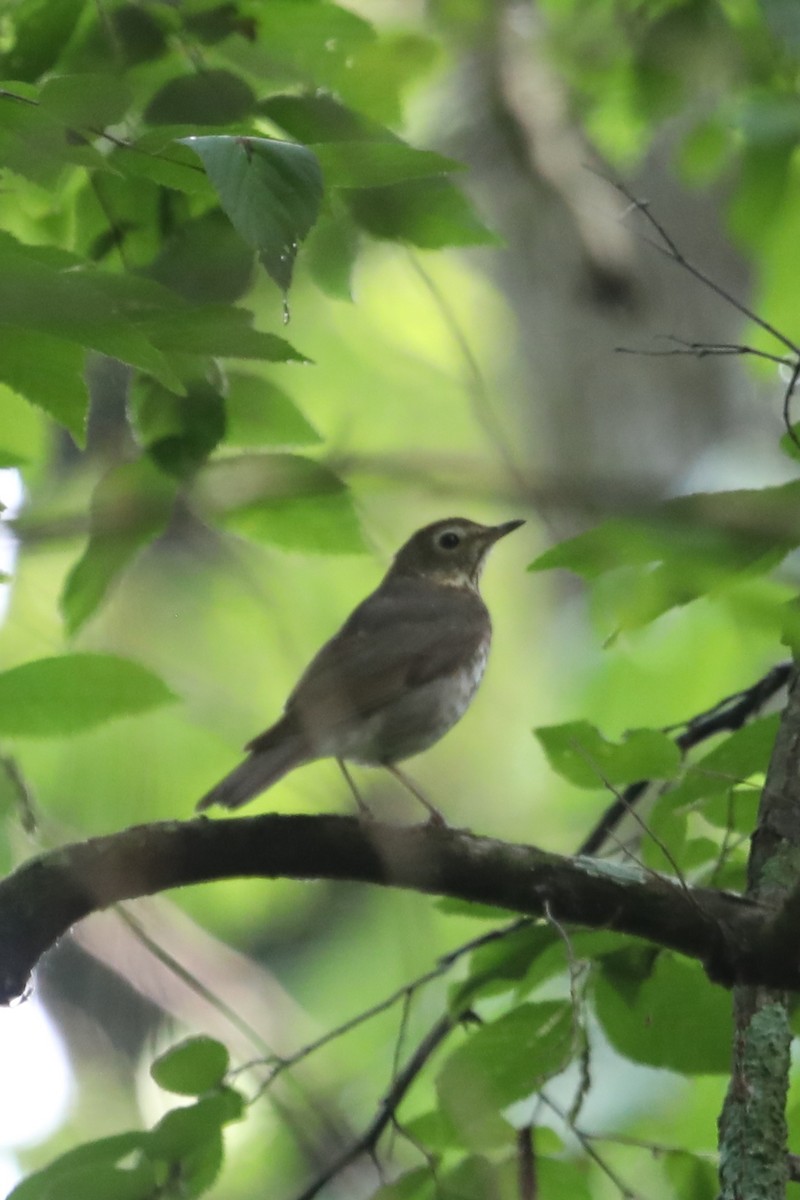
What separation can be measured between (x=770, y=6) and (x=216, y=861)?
2001 mm

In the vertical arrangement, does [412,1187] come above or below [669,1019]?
below

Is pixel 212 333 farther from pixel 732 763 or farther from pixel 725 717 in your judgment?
pixel 725 717

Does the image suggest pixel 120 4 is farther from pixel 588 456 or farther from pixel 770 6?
pixel 588 456

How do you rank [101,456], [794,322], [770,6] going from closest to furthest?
1. [770,6]
2. [101,456]
3. [794,322]

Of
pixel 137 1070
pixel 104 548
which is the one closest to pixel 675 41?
pixel 104 548

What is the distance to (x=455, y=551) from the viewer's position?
6.16 metres

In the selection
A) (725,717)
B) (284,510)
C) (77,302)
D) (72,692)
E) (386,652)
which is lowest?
(386,652)

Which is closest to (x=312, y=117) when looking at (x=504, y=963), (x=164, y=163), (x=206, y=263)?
(x=206, y=263)

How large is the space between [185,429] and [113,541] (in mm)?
317

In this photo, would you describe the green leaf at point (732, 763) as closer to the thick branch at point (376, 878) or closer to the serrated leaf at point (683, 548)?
the thick branch at point (376, 878)

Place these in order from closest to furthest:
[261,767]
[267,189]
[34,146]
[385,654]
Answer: [267,189] < [34,146] < [261,767] < [385,654]

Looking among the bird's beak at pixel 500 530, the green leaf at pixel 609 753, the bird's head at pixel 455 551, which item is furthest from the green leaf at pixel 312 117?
the bird's head at pixel 455 551

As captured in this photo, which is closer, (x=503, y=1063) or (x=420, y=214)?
(x=503, y=1063)

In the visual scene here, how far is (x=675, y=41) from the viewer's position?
3.91 m
